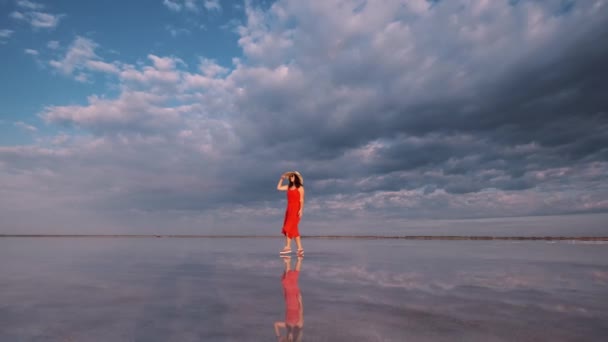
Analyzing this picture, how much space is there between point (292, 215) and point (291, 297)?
7.79 m

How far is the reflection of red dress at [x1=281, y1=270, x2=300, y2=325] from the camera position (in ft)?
11.0

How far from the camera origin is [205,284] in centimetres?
550

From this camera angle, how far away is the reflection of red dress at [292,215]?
39.6ft

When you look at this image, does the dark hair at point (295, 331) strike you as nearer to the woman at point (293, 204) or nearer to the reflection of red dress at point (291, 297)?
the reflection of red dress at point (291, 297)

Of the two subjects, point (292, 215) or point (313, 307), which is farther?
point (292, 215)

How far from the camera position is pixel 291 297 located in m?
4.40

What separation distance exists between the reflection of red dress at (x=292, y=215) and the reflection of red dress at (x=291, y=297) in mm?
5295

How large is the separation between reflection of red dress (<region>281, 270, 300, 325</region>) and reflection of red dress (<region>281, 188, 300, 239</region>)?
530 cm

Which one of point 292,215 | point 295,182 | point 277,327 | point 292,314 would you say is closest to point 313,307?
point 292,314

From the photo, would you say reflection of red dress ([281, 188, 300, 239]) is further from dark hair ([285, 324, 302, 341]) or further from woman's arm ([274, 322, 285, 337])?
dark hair ([285, 324, 302, 341])

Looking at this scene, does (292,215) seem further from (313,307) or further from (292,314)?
(292,314)

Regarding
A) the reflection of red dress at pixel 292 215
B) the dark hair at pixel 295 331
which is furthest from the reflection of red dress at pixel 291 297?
the reflection of red dress at pixel 292 215

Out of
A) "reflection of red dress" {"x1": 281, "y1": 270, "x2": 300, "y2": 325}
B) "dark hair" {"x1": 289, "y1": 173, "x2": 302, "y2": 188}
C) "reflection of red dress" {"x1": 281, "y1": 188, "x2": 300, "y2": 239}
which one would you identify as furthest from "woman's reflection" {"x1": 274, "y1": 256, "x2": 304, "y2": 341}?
"dark hair" {"x1": 289, "y1": 173, "x2": 302, "y2": 188}

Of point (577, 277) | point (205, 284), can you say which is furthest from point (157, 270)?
point (577, 277)
